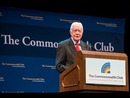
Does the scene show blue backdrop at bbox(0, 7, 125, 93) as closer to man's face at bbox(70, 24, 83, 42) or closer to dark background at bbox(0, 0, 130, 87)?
dark background at bbox(0, 0, 130, 87)

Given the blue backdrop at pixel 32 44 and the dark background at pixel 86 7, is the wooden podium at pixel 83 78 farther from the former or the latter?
the dark background at pixel 86 7

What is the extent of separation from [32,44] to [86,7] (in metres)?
1.26

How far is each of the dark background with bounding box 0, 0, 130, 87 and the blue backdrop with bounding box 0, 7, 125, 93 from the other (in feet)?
0.43

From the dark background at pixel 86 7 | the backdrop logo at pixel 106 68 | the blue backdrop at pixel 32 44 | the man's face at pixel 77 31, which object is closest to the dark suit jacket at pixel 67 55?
the man's face at pixel 77 31

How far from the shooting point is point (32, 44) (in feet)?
20.5

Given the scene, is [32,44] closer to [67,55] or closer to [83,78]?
[67,55]

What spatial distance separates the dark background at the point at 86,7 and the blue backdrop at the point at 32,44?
13 cm

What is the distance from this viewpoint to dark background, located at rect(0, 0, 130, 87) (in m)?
6.38

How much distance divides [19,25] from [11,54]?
19.4 inches

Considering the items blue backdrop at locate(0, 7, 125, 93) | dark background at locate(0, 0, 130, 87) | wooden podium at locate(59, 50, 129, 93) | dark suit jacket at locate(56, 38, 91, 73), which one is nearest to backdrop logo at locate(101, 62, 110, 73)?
wooden podium at locate(59, 50, 129, 93)

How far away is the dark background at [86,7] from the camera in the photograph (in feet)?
20.9

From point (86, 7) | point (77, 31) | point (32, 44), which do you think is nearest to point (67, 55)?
point (77, 31)

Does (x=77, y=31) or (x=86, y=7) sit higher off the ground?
(x=86, y=7)

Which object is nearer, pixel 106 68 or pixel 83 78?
pixel 83 78
